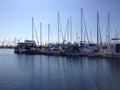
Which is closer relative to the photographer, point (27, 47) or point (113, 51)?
point (113, 51)

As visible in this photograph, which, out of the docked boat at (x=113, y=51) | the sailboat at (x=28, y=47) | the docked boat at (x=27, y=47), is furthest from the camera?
the docked boat at (x=27, y=47)

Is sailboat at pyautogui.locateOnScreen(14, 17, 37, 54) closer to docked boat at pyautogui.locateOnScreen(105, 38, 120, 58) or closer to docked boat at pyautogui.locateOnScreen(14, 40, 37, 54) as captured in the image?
docked boat at pyautogui.locateOnScreen(14, 40, 37, 54)

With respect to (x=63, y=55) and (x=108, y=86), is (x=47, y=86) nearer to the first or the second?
(x=108, y=86)

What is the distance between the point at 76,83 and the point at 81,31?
41762mm

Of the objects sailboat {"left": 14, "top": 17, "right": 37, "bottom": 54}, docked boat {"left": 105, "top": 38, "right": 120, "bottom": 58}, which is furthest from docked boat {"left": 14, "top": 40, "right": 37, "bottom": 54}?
docked boat {"left": 105, "top": 38, "right": 120, "bottom": 58}

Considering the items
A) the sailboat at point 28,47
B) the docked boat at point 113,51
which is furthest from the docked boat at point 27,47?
the docked boat at point 113,51

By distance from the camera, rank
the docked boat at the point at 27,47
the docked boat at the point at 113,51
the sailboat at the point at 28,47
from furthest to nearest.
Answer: the docked boat at the point at 27,47 → the sailboat at the point at 28,47 → the docked boat at the point at 113,51

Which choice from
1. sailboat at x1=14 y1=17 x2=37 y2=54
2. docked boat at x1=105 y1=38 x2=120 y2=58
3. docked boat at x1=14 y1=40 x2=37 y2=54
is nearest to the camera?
docked boat at x1=105 y1=38 x2=120 y2=58

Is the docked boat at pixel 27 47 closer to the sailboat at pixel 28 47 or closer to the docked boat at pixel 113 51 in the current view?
the sailboat at pixel 28 47

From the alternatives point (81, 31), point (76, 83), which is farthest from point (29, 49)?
point (76, 83)

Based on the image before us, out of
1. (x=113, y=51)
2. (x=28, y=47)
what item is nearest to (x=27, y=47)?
(x=28, y=47)

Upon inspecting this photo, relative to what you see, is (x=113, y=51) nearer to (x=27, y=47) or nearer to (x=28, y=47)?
(x=28, y=47)

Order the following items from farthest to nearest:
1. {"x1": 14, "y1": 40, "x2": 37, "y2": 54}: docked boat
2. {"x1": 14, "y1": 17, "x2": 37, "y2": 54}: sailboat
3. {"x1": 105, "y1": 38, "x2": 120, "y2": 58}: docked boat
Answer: {"x1": 14, "y1": 40, "x2": 37, "y2": 54}: docked boat → {"x1": 14, "y1": 17, "x2": 37, "y2": 54}: sailboat → {"x1": 105, "y1": 38, "x2": 120, "y2": 58}: docked boat

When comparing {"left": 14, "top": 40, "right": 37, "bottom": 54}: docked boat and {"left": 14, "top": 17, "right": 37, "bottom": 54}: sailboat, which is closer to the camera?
{"left": 14, "top": 17, "right": 37, "bottom": 54}: sailboat
